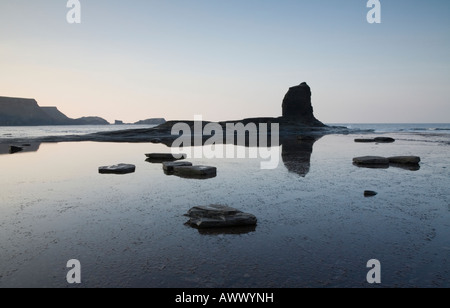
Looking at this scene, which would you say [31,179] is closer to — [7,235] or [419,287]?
[7,235]

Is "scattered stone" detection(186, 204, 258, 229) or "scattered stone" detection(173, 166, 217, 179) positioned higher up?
"scattered stone" detection(173, 166, 217, 179)

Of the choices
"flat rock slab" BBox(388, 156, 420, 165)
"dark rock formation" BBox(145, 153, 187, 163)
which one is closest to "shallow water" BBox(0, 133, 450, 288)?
"flat rock slab" BBox(388, 156, 420, 165)

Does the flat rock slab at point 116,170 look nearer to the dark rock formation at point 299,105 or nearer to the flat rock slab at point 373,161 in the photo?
the flat rock slab at point 373,161

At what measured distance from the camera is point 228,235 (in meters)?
8.38

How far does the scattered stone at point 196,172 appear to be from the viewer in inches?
690

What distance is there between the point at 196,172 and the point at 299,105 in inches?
3928

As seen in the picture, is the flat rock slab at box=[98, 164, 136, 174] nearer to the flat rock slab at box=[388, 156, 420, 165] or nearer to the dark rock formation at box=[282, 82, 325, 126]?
the flat rock slab at box=[388, 156, 420, 165]

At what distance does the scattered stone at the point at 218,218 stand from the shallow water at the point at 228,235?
0.35 meters

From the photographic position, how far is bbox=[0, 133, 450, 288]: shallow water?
613 centimetres

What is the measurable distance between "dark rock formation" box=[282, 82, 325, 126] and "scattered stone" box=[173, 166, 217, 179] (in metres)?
95.0

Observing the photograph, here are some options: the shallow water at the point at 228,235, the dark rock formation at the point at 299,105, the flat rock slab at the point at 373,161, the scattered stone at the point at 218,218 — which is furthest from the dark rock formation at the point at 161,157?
the dark rock formation at the point at 299,105

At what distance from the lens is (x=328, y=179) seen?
16.0m

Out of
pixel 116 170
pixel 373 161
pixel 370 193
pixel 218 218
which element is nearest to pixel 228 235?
pixel 218 218
